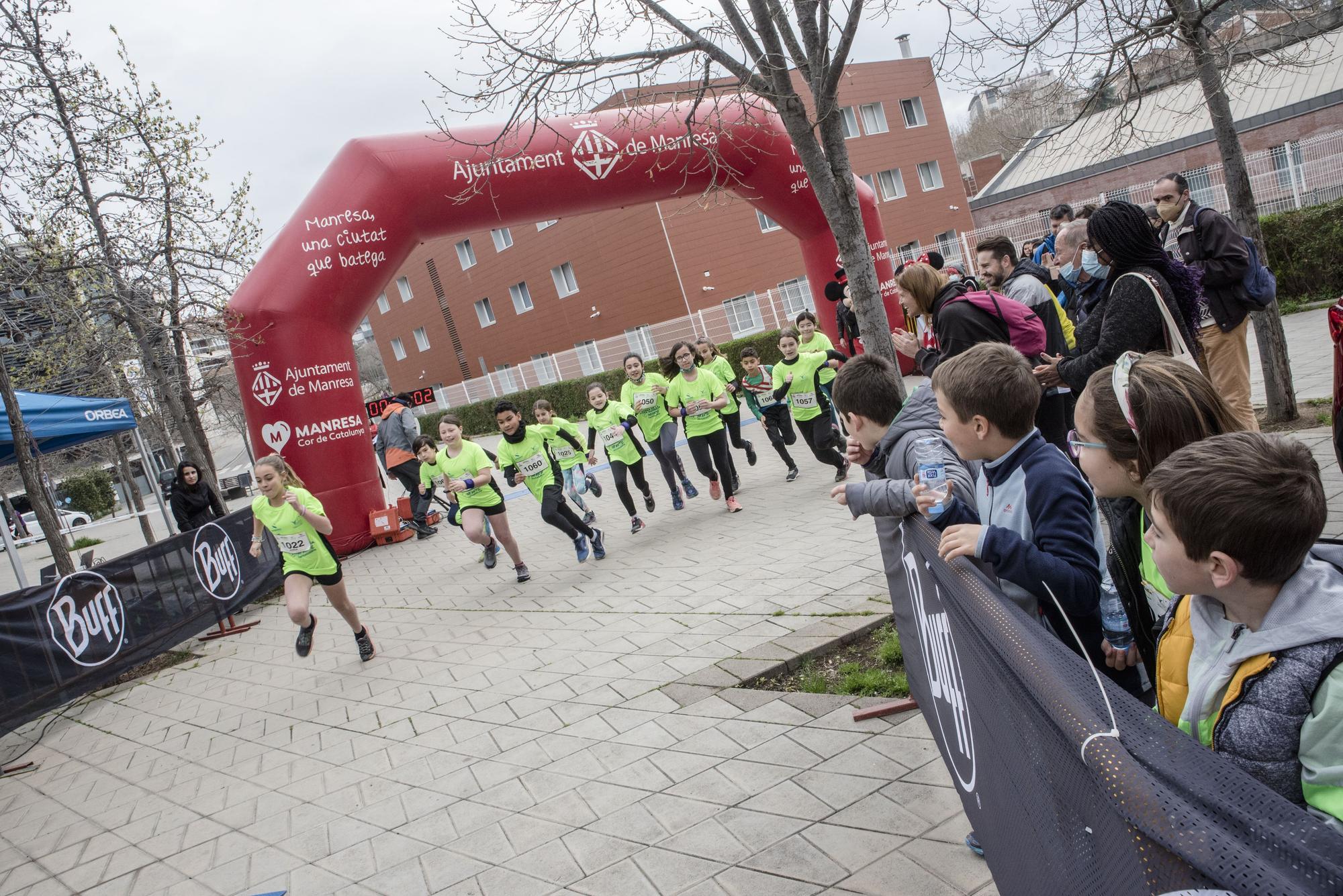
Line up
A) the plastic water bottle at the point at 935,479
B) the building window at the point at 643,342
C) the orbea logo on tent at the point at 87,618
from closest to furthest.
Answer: the plastic water bottle at the point at 935,479
the orbea logo on tent at the point at 87,618
the building window at the point at 643,342

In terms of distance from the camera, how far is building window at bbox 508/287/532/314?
3716cm

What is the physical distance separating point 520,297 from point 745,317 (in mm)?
13778

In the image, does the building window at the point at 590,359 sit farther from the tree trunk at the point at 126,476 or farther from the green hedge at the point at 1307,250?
the green hedge at the point at 1307,250

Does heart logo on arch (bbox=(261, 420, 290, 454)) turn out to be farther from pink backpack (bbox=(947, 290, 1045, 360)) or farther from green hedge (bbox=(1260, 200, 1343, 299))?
green hedge (bbox=(1260, 200, 1343, 299))

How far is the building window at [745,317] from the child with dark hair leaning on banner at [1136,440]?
75.6 feet

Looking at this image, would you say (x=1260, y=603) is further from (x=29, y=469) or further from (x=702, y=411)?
(x=29, y=469)

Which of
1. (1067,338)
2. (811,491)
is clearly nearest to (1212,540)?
(1067,338)

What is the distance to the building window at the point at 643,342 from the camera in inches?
1142

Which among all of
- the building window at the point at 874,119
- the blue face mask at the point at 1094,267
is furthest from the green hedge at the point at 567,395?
the building window at the point at 874,119

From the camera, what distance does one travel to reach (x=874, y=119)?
37.1 meters

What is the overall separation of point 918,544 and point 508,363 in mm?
37940

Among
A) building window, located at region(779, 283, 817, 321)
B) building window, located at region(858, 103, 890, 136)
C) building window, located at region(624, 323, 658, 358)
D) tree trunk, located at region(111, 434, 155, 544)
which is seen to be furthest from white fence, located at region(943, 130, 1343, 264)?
tree trunk, located at region(111, 434, 155, 544)

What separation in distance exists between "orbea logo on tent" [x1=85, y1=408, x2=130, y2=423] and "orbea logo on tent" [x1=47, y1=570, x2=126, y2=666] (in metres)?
3.68

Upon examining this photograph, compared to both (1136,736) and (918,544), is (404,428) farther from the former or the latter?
(1136,736)
